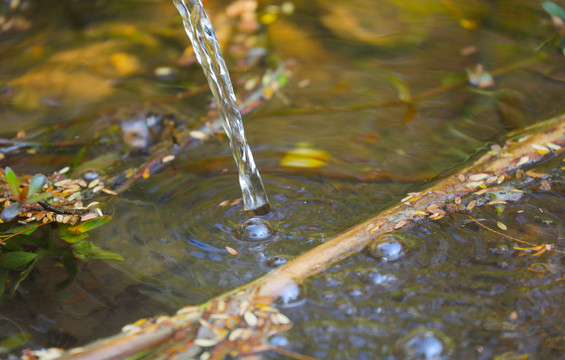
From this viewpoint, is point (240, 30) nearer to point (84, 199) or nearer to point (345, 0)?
point (345, 0)

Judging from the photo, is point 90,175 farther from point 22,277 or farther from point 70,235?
point 22,277

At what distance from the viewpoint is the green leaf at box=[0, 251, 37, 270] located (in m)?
1.52

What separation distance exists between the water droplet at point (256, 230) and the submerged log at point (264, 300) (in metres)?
0.18

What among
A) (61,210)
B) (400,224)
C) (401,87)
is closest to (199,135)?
(61,210)

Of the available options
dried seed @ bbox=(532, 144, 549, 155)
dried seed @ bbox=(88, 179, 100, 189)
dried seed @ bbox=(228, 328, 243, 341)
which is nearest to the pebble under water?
dried seed @ bbox=(228, 328, 243, 341)

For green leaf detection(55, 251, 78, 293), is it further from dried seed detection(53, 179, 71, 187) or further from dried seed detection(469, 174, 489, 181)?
dried seed detection(469, 174, 489, 181)

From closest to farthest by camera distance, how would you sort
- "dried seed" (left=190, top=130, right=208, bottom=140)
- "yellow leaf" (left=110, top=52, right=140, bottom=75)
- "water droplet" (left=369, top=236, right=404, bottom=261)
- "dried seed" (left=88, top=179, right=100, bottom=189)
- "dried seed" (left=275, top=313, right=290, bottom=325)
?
1. "dried seed" (left=275, top=313, right=290, bottom=325)
2. "water droplet" (left=369, top=236, right=404, bottom=261)
3. "dried seed" (left=88, top=179, right=100, bottom=189)
4. "dried seed" (left=190, top=130, right=208, bottom=140)
5. "yellow leaf" (left=110, top=52, right=140, bottom=75)

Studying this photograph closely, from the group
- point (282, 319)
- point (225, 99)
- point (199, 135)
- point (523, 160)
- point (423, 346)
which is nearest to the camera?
point (423, 346)

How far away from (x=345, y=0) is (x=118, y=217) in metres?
2.06

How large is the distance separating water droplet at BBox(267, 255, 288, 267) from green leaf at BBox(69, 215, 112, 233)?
1.90 feet

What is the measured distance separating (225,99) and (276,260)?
2.58 feet

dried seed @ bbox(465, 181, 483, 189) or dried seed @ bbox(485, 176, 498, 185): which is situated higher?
dried seed @ bbox(465, 181, 483, 189)

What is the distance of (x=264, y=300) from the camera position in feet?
4.20

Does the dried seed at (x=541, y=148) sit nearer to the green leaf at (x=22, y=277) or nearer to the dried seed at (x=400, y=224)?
the dried seed at (x=400, y=224)
